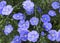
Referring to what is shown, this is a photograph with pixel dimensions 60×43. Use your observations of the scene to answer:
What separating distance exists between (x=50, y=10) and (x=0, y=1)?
345 millimetres

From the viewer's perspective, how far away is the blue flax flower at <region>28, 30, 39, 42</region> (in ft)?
4.20

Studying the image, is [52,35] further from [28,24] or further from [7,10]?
[7,10]

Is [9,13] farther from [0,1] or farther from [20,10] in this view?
[0,1]

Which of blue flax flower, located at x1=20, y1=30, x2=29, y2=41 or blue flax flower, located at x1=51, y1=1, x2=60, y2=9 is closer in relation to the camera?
blue flax flower, located at x1=20, y1=30, x2=29, y2=41

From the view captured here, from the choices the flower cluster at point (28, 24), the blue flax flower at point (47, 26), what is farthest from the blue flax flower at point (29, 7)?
the blue flax flower at point (47, 26)

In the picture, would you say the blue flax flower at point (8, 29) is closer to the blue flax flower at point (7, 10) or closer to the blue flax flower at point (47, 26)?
the blue flax flower at point (7, 10)

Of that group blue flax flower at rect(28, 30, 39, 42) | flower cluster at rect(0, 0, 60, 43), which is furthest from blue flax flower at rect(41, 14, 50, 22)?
blue flax flower at rect(28, 30, 39, 42)

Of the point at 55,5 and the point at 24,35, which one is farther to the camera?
the point at 55,5

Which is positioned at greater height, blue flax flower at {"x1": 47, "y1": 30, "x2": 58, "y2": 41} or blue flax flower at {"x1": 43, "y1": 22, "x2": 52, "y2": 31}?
blue flax flower at {"x1": 43, "y1": 22, "x2": 52, "y2": 31}

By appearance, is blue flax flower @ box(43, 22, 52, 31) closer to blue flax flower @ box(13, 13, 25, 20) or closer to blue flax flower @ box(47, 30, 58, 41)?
blue flax flower @ box(47, 30, 58, 41)

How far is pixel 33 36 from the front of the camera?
129 cm

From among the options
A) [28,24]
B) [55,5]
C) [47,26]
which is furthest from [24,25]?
[55,5]

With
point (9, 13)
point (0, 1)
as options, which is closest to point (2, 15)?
point (9, 13)

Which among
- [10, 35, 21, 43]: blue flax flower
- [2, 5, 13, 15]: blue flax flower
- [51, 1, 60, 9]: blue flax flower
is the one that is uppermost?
[2, 5, 13, 15]: blue flax flower
